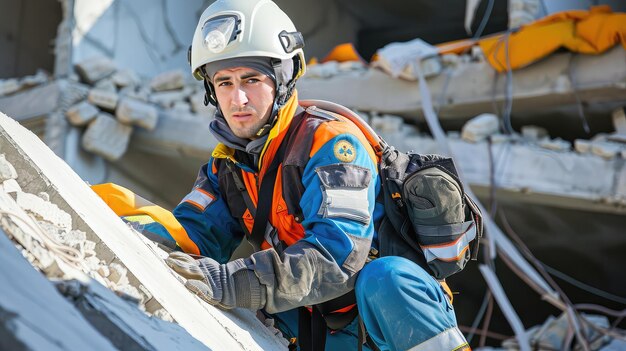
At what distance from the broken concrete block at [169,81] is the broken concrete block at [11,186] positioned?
5.22 metres

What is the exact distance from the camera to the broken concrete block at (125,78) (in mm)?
7216

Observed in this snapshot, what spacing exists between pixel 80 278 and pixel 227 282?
1.88 ft

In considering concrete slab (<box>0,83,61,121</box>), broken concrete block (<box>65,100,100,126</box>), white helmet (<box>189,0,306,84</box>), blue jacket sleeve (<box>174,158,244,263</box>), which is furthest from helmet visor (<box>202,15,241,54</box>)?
concrete slab (<box>0,83,61,121</box>)

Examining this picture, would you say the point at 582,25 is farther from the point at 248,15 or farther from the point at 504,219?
the point at 248,15

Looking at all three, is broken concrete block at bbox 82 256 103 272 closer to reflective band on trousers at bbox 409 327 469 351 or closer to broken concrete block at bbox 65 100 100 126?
reflective band on trousers at bbox 409 327 469 351

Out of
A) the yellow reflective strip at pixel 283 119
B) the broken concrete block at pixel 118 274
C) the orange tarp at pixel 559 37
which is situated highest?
the yellow reflective strip at pixel 283 119

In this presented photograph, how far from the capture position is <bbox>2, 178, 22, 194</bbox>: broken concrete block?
2.16m

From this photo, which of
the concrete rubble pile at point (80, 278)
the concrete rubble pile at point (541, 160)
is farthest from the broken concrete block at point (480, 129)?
the concrete rubble pile at point (80, 278)

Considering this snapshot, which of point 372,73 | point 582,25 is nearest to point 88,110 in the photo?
point 372,73

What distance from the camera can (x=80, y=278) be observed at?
188 centimetres

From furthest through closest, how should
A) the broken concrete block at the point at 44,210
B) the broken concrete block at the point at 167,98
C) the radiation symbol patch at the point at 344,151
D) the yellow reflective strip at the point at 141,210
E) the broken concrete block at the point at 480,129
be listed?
the broken concrete block at the point at 167,98 < the broken concrete block at the point at 480,129 < the yellow reflective strip at the point at 141,210 < the radiation symbol patch at the point at 344,151 < the broken concrete block at the point at 44,210

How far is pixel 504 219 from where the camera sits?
648cm

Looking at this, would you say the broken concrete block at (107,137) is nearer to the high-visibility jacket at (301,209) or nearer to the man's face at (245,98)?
the high-visibility jacket at (301,209)

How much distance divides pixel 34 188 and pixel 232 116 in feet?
2.61
